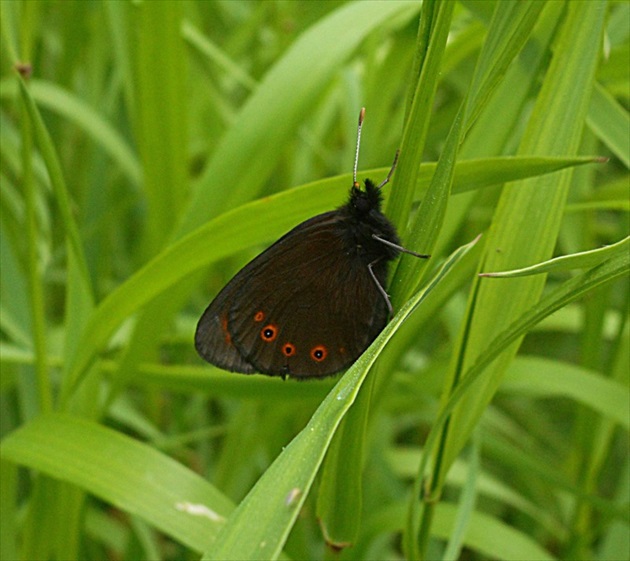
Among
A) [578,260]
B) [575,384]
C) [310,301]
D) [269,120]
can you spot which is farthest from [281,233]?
[575,384]

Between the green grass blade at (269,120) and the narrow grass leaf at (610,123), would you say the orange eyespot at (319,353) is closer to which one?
the green grass blade at (269,120)

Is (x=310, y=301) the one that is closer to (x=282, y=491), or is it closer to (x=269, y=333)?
(x=269, y=333)

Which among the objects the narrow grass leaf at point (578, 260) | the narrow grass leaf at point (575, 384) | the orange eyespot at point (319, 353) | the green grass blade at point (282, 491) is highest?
the narrow grass leaf at point (575, 384)

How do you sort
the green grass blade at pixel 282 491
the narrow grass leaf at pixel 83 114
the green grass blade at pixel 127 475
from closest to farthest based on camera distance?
the green grass blade at pixel 282 491 → the green grass blade at pixel 127 475 → the narrow grass leaf at pixel 83 114

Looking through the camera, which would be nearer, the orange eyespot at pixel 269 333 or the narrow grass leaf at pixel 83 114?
the orange eyespot at pixel 269 333

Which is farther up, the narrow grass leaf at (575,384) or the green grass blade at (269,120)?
the green grass blade at (269,120)

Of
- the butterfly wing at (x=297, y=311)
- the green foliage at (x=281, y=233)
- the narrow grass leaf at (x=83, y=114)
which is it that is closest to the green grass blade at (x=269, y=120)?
the green foliage at (x=281, y=233)

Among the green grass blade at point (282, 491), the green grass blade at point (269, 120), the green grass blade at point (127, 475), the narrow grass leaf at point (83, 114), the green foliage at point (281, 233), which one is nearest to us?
the green grass blade at point (282, 491)
